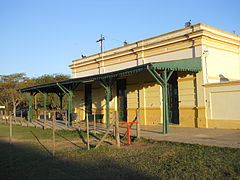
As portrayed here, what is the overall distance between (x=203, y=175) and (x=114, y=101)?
47.2 feet

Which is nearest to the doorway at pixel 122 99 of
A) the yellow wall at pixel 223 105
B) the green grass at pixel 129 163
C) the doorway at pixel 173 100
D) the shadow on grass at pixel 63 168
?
the doorway at pixel 173 100

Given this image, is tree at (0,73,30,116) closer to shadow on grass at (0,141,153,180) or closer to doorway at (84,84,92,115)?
doorway at (84,84,92,115)

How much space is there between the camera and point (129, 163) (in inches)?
252

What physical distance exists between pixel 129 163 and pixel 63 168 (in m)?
1.71

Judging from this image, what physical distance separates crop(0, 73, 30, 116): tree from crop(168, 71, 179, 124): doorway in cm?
2876

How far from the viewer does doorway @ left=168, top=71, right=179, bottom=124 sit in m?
15.0

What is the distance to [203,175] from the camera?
5.09m

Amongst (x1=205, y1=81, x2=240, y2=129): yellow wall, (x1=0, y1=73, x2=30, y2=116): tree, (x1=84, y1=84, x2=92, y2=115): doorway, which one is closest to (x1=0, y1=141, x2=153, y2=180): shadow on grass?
(x1=205, y1=81, x2=240, y2=129): yellow wall

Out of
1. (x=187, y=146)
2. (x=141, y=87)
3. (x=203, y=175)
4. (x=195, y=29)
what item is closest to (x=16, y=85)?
(x=141, y=87)

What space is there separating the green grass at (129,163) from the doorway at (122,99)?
9846 millimetres

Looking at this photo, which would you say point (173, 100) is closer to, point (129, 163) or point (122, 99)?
point (122, 99)

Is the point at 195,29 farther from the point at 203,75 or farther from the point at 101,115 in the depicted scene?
the point at 101,115

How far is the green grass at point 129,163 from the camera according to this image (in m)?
5.37

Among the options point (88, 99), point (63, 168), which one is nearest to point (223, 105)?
point (63, 168)
